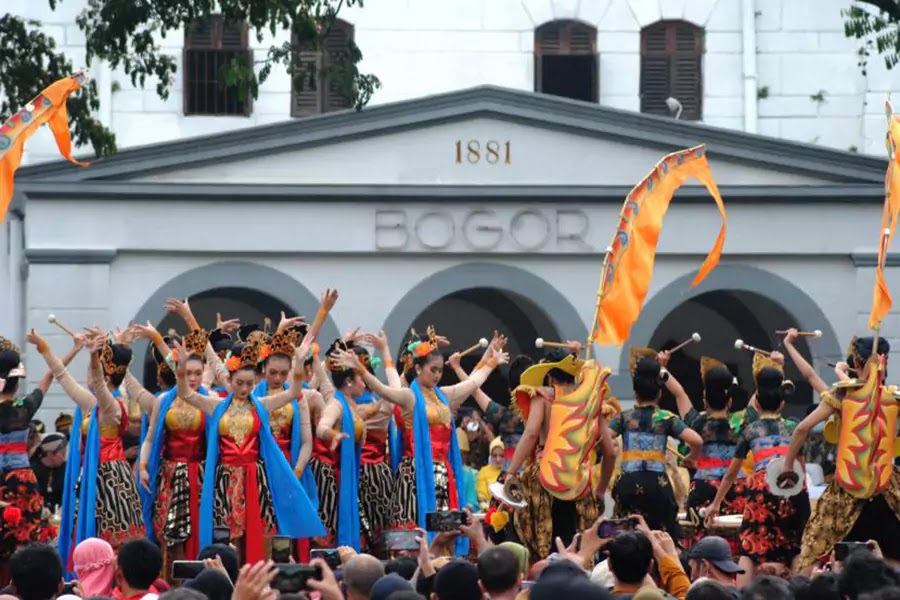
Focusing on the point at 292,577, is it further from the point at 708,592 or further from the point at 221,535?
the point at 221,535

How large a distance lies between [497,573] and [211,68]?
701 inches

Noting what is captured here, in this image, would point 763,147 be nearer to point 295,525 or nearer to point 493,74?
point 493,74

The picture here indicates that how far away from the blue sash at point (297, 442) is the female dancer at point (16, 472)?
148 cm

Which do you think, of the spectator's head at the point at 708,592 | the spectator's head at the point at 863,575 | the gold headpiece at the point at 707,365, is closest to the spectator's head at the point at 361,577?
the spectator's head at the point at 708,592

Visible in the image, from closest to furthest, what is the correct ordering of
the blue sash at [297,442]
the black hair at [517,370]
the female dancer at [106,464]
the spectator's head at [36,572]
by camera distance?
the spectator's head at [36,572]
the female dancer at [106,464]
the blue sash at [297,442]
the black hair at [517,370]

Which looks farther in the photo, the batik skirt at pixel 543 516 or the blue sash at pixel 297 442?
the blue sash at pixel 297 442

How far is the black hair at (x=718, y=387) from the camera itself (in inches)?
631

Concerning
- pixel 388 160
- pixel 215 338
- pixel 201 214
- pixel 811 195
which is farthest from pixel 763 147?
pixel 215 338

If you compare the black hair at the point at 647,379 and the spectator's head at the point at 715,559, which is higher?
the black hair at the point at 647,379

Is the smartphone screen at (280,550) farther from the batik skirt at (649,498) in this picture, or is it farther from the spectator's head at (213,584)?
the batik skirt at (649,498)

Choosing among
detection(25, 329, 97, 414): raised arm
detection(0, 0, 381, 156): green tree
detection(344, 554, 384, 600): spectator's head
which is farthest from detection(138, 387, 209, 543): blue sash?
detection(344, 554, 384, 600): spectator's head

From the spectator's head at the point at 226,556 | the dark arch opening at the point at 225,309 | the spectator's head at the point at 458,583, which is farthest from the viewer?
the dark arch opening at the point at 225,309

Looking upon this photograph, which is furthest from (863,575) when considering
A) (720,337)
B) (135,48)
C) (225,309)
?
(720,337)

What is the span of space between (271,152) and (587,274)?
3.74 m
